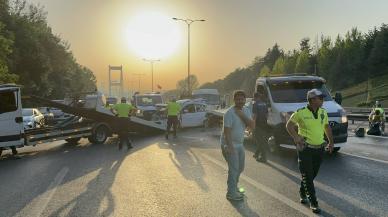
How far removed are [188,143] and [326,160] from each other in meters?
6.71

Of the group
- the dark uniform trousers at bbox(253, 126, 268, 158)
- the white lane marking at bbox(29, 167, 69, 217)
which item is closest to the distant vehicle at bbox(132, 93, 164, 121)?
the dark uniform trousers at bbox(253, 126, 268, 158)

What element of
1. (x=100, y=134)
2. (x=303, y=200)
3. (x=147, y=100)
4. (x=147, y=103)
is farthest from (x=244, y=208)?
(x=147, y=100)

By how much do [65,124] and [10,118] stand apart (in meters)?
3.94

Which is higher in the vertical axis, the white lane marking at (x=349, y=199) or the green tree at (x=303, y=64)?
the green tree at (x=303, y=64)

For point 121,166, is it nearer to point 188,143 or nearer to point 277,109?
point 277,109

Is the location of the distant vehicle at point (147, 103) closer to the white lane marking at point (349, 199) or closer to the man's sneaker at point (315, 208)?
the white lane marking at point (349, 199)

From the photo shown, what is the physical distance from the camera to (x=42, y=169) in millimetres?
12102

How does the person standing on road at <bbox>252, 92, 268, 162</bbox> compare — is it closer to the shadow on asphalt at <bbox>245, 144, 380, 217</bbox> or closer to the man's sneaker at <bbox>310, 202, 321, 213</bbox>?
the shadow on asphalt at <bbox>245, 144, 380, 217</bbox>

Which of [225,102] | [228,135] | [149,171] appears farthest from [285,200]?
[225,102]

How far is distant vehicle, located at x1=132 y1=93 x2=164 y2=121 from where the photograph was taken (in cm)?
2973

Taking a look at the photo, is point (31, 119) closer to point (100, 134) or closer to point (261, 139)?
point (100, 134)

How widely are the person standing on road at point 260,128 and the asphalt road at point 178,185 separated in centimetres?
34

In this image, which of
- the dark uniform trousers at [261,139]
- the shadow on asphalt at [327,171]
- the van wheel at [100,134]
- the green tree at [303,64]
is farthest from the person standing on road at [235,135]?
the green tree at [303,64]

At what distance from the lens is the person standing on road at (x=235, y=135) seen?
746cm
